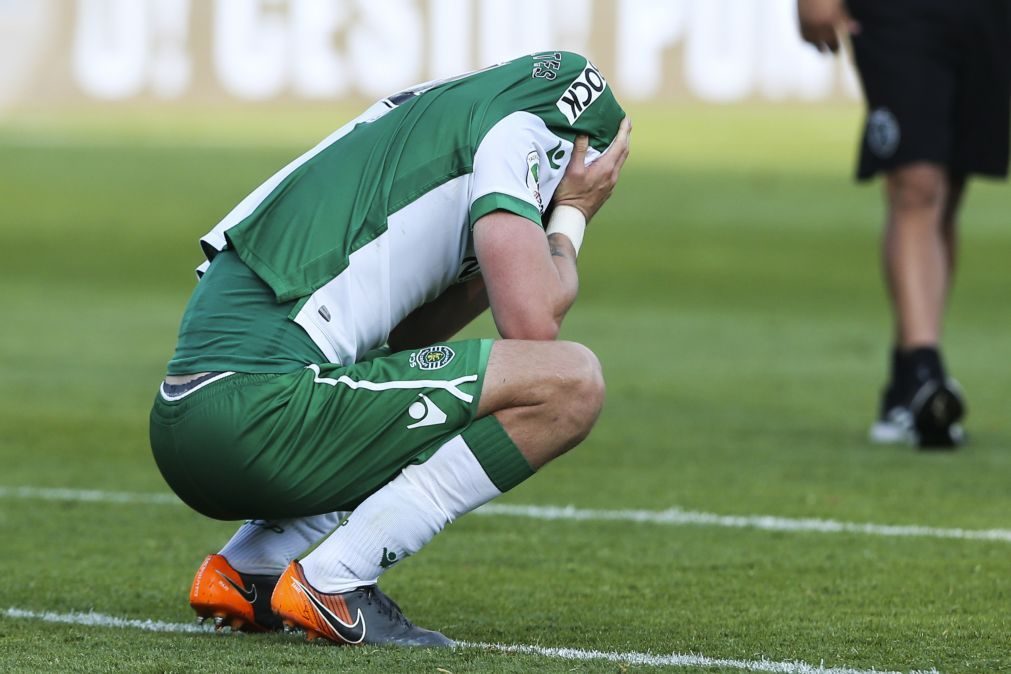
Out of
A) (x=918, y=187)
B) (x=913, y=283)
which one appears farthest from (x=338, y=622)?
(x=918, y=187)

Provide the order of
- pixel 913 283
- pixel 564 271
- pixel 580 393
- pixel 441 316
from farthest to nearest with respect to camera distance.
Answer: pixel 913 283
pixel 441 316
pixel 564 271
pixel 580 393

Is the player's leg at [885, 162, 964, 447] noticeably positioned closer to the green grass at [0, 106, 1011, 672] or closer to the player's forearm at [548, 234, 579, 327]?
the green grass at [0, 106, 1011, 672]

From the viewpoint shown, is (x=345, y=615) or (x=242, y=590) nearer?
(x=345, y=615)

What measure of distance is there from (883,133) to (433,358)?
3.67 m

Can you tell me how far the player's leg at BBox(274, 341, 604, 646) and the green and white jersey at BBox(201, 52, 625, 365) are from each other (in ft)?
0.83

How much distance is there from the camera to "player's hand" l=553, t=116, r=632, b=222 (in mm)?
3434

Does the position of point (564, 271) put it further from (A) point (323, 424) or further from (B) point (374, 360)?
(A) point (323, 424)

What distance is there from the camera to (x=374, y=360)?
10.5 feet

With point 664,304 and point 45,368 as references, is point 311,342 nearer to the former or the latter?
point 45,368

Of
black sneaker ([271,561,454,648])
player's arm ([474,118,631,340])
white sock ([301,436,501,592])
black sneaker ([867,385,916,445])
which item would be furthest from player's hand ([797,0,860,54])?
black sneaker ([271,561,454,648])

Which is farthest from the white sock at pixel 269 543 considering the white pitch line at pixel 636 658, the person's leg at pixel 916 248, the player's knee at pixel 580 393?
the person's leg at pixel 916 248

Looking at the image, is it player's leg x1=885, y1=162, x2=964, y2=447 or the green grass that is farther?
player's leg x1=885, y1=162, x2=964, y2=447

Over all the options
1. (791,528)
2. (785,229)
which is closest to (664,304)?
(785,229)

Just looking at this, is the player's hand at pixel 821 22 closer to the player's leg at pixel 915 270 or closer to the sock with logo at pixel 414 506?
the player's leg at pixel 915 270
